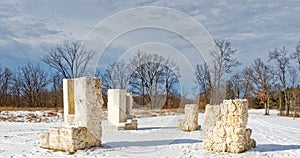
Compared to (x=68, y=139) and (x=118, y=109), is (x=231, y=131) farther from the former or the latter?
(x=118, y=109)

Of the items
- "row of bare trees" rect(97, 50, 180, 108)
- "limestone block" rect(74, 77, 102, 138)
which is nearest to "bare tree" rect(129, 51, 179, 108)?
"row of bare trees" rect(97, 50, 180, 108)

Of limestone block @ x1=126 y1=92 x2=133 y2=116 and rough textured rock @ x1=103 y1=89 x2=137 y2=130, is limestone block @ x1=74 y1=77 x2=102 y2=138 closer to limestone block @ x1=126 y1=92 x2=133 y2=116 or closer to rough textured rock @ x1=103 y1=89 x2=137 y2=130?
rough textured rock @ x1=103 y1=89 x2=137 y2=130

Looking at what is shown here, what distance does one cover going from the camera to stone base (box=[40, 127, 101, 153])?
8.79m

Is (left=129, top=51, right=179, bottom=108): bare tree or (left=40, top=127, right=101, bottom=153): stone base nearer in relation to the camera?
(left=40, top=127, right=101, bottom=153): stone base

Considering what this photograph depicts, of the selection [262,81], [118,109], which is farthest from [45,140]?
[262,81]

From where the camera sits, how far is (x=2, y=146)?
32.0 feet

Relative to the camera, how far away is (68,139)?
28.9ft

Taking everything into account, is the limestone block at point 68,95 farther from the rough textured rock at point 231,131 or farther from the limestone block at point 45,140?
the rough textured rock at point 231,131

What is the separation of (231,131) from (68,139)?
5.47 meters

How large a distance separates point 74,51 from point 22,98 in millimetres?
11891

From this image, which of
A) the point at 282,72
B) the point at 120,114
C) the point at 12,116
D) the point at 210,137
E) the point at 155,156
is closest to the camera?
Result: the point at 155,156

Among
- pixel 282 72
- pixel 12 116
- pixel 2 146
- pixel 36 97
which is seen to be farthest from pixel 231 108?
pixel 36 97

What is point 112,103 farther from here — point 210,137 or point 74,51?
point 74,51

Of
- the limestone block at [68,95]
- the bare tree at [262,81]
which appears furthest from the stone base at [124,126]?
the bare tree at [262,81]
